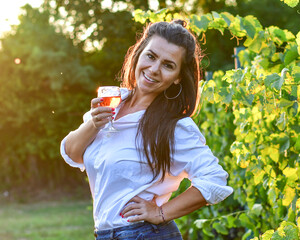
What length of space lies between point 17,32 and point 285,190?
16.5 m

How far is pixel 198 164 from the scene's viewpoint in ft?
7.09

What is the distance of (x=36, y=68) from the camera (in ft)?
56.3

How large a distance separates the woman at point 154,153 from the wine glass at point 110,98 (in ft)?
0.09

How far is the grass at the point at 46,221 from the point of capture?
9898 mm

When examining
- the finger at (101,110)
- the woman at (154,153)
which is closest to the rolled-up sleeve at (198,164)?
the woman at (154,153)

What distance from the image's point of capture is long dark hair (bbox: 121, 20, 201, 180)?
86.7 inches

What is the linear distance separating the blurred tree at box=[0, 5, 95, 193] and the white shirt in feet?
50.0

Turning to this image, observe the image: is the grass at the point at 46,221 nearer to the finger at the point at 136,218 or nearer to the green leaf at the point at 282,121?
the green leaf at the point at 282,121

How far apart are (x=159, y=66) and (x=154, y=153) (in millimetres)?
406

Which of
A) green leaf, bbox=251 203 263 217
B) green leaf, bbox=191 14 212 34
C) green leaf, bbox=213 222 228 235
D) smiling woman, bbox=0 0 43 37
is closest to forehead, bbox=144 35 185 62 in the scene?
green leaf, bbox=191 14 212 34

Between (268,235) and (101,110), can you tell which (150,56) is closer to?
(101,110)

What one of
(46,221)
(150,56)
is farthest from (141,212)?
(46,221)

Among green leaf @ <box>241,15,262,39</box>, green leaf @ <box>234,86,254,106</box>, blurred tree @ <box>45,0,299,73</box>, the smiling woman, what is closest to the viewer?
green leaf @ <box>234,86,254,106</box>

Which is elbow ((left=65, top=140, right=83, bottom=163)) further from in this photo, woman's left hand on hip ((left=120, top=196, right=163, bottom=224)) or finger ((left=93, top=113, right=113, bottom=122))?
woman's left hand on hip ((left=120, top=196, right=163, bottom=224))
